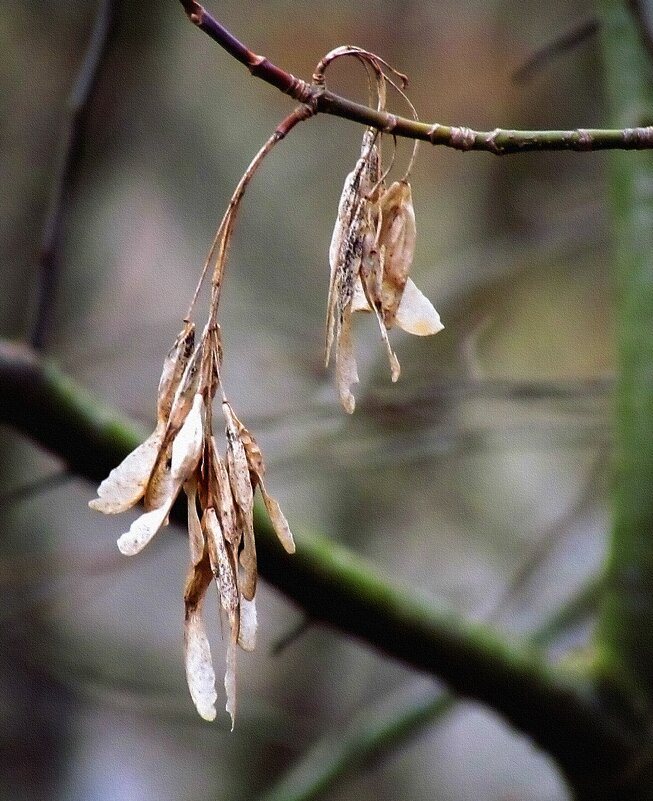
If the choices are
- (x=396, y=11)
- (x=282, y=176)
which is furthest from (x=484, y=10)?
(x=282, y=176)

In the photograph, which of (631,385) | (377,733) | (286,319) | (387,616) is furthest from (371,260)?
(286,319)

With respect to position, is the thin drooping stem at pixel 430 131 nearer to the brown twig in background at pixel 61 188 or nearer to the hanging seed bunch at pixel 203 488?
the hanging seed bunch at pixel 203 488

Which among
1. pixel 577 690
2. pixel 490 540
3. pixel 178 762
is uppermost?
pixel 577 690

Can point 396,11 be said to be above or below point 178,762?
above

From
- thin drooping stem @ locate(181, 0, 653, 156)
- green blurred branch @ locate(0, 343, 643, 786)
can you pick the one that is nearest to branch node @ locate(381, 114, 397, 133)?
thin drooping stem @ locate(181, 0, 653, 156)

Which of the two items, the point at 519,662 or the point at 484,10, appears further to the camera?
the point at 484,10

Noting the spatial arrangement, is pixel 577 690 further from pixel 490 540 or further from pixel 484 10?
pixel 484 10

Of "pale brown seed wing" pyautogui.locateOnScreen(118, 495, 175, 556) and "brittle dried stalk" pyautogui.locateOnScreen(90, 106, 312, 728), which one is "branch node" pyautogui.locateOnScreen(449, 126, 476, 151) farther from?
"pale brown seed wing" pyautogui.locateOnScreen(118, 495, 175, 556)
